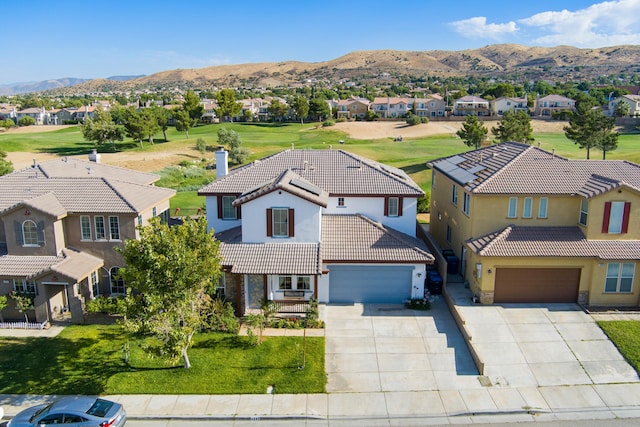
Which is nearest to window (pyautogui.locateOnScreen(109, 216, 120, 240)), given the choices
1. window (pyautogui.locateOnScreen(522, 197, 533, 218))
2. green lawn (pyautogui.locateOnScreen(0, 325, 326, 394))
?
green lawn (pyautogui.locateOnScreen(0, 325, 326, 394))

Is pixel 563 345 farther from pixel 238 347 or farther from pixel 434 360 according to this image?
pixel 238 347

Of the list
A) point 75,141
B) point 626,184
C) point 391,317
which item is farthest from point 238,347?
point 75,141

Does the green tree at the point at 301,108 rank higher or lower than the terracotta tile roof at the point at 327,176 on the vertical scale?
higher

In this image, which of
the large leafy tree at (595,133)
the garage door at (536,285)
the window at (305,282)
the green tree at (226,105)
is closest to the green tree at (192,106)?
the green tree at (226,105)

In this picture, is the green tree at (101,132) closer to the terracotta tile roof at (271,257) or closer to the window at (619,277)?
the terracotta tile roof at (271,257)

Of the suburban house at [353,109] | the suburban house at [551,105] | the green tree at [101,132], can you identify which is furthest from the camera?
the suburban house at [353,109]

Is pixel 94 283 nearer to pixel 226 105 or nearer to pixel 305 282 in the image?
pixel 305 282

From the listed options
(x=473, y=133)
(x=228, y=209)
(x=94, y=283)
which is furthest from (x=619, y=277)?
(x=473, y=133)
